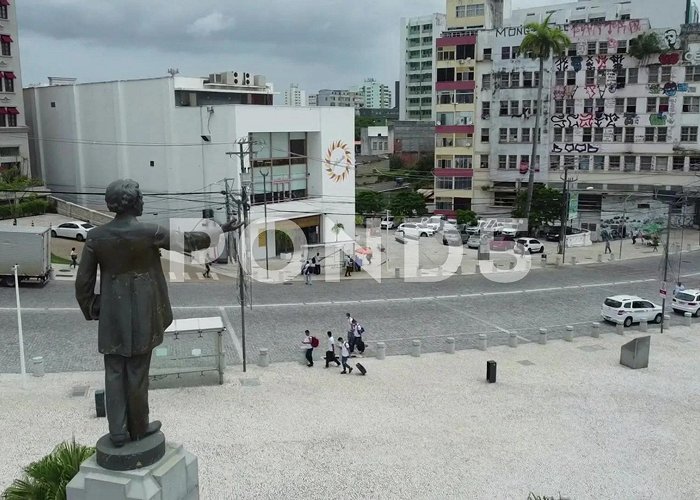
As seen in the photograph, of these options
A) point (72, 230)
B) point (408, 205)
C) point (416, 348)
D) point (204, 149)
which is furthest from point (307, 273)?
point (408, 205)

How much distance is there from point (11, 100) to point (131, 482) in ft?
163

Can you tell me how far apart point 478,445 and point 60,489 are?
9.33 m

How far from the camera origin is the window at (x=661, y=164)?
60.1 meters

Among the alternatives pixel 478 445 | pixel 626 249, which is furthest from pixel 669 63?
pixel 478 445

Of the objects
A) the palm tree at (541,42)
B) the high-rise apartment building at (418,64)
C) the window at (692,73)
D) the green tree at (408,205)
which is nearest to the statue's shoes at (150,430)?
the palm tree at (541,42)

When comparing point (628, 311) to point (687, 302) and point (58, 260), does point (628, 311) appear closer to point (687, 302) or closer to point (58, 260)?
point (687, 302)

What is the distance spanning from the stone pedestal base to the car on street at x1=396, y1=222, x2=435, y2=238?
46.0 meters

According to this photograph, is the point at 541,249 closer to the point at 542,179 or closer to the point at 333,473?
the point at 542,179

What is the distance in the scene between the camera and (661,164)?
60156 mm

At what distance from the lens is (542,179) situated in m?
64.0

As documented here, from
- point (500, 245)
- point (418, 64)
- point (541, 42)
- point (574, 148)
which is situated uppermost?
point (418, 64)

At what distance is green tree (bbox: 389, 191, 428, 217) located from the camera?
65.1 m

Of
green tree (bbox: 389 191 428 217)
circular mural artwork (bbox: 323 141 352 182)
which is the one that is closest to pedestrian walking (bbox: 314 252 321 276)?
circular mural artwork (bbox: 323 141 352 182)

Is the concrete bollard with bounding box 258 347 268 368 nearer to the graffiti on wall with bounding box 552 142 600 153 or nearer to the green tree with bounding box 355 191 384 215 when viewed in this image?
the green tree with bounding box 355 191 384 215
